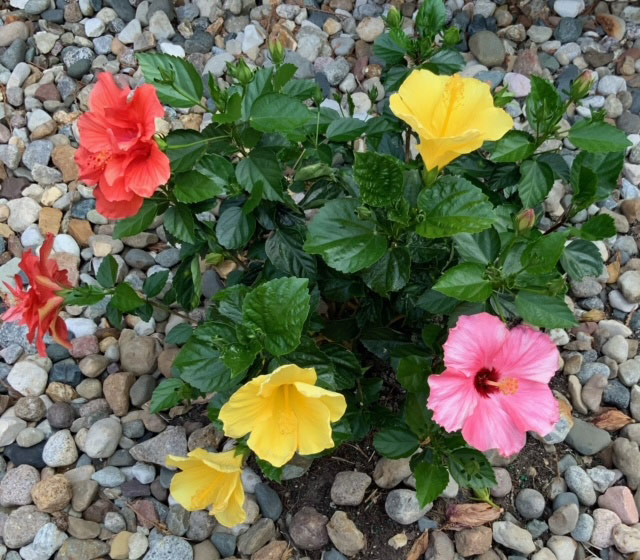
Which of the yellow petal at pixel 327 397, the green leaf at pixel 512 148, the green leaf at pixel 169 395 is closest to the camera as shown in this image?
the yellow petal at pixel 327 397

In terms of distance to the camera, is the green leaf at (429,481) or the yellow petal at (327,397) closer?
the yellow petal at (327,397)

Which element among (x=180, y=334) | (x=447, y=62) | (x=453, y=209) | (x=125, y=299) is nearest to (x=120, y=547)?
(x=180, y=334)

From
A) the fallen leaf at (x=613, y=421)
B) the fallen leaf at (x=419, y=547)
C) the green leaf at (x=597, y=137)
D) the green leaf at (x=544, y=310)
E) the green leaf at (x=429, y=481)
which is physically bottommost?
the fallen leaf at (x=419, y=547)

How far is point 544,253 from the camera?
125 cm

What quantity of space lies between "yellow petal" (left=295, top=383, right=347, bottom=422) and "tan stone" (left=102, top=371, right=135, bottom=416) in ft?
3.24

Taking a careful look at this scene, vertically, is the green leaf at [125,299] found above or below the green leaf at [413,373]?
below

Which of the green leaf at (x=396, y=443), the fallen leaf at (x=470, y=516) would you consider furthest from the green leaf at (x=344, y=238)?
the fallen leaf at (x=470, y=516)

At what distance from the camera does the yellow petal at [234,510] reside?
58.7 inches

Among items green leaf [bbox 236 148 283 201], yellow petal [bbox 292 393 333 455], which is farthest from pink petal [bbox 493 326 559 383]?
green leaf [bbox 236 148 283 201]

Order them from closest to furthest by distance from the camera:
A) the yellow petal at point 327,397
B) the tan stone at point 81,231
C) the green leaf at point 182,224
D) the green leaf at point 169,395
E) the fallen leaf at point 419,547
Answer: the yellow petal at point 327,397 → the green leaf at point 182,224 → the green leaf at point 169,395 → the fallen leaf at point 419,547 → the tan stone at point 81,231

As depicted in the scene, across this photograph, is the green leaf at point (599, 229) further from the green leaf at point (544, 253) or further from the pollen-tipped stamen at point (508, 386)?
the pollen-tipped stamen at point (508, 386)

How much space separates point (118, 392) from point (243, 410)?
93 centimetres

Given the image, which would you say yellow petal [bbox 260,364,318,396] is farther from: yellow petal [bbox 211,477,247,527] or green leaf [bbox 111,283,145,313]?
green leaf [bbox 111,283,145,313]

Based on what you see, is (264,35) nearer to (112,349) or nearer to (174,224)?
(112,349)
